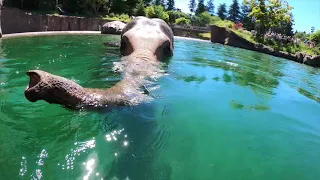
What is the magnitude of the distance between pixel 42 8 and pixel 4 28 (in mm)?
17320

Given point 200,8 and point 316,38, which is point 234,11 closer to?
point 200,8

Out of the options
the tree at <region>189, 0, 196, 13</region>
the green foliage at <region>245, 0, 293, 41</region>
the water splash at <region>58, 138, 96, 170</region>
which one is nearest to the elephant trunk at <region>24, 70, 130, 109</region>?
the water splash at <region>58, 138, 96, 170</region>

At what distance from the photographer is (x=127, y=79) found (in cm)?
493

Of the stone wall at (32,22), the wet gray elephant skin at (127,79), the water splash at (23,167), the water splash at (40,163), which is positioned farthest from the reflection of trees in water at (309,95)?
the stone wall at (32,22)

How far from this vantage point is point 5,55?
9242 mm

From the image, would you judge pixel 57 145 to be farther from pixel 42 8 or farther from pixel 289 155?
pixel 42 8

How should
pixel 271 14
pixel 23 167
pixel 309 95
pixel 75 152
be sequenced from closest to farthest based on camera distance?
pixel 23 167 → pixel 75 152 → pixel 309 95 → pixel 271 14

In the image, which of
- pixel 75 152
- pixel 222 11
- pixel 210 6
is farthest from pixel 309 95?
Answer: pixel 210 6

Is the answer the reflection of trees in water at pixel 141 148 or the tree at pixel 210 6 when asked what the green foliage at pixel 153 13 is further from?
the tree at pixel 210 6

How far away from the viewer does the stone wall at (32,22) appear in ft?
60.4

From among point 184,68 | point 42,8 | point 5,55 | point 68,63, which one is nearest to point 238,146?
point 184,68

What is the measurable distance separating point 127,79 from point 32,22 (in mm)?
17030

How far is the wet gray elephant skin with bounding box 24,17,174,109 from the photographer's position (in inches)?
119

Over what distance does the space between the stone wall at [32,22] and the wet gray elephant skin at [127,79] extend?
12565 millimetres
